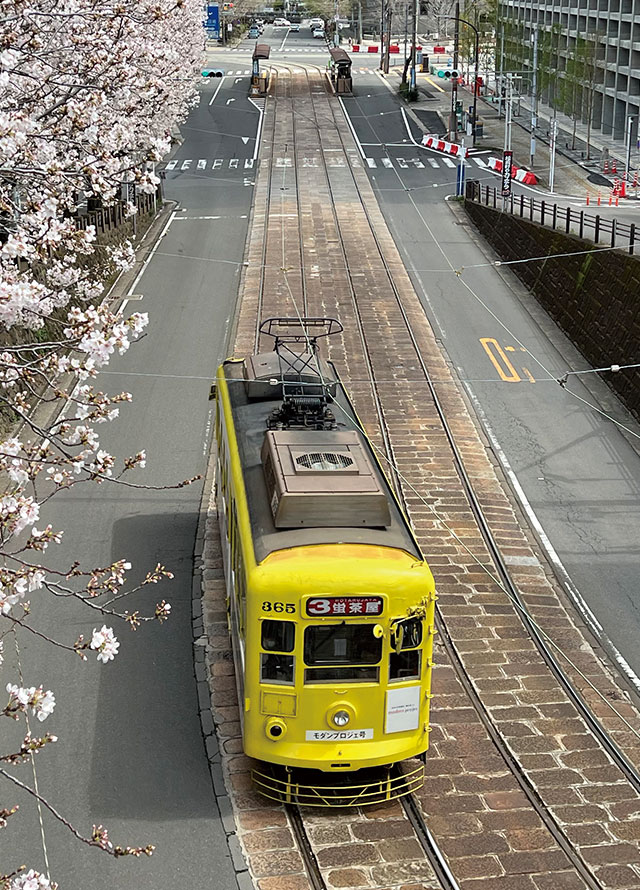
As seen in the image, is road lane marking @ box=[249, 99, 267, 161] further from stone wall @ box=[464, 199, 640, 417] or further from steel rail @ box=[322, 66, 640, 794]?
steel rail @ box=[322, 66, 640, 794]

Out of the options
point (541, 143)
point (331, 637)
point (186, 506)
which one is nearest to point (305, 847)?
point (331, 637)

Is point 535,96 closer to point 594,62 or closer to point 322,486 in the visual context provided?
point 594,62

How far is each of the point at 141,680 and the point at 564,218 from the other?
88.9 ft

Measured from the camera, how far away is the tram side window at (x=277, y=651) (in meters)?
11.7

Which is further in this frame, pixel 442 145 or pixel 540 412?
pixel 442 145

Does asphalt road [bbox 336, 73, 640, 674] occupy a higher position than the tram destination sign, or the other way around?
the tram destination sign

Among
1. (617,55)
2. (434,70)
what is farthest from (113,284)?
(434,70)

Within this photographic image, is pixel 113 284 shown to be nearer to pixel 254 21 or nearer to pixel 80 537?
pixel 80 537

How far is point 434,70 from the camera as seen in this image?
90000 mm

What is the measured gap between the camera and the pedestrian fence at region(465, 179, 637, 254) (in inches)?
1214

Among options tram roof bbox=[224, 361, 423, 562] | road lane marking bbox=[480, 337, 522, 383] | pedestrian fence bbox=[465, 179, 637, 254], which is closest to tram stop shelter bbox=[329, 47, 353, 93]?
pedestrian fence bbox=[465, 179, 637, 254]

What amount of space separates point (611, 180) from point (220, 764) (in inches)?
1685

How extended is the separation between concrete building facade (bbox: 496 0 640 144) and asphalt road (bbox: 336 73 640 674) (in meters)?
20.3

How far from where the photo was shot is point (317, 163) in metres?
54.0
